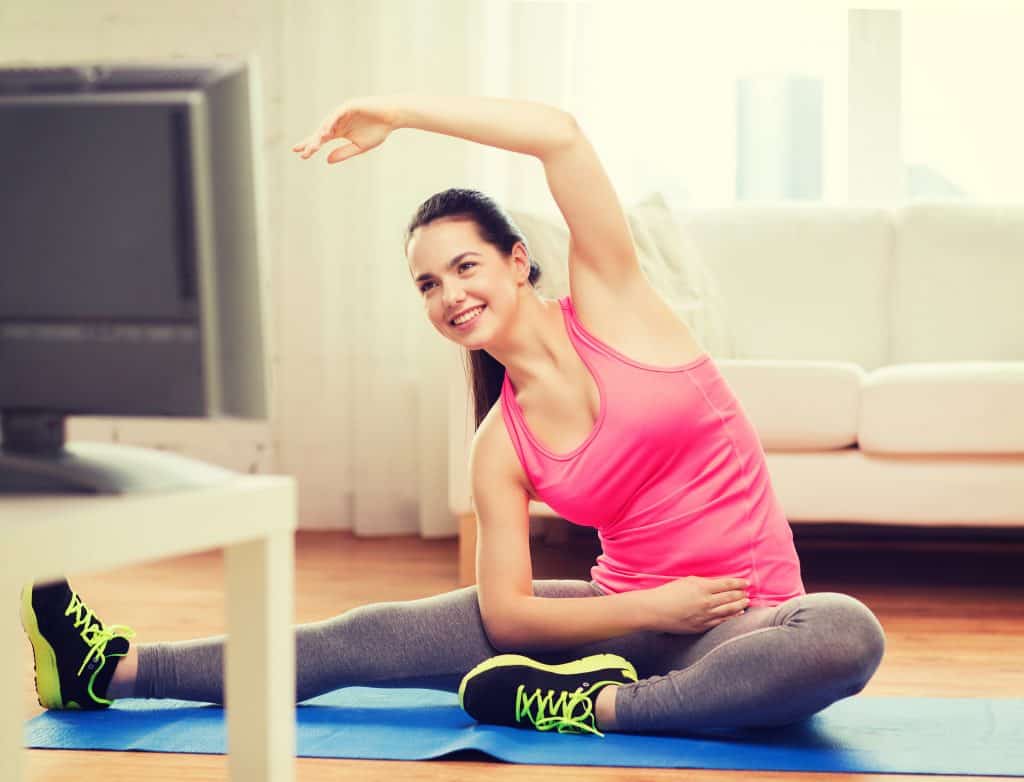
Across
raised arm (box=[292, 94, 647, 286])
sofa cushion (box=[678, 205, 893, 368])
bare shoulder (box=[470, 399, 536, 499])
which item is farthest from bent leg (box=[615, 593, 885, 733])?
sofa cushion (box=[678, 205, 893, 368])

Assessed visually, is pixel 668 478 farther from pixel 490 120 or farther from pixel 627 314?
pixel 490 120

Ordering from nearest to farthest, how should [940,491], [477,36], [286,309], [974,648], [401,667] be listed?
[401,667], [974,648], [940,491], [477,36], [286,309]

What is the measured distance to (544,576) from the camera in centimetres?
275

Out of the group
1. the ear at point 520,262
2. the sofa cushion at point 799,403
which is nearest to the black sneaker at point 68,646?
the ear at point 520,262

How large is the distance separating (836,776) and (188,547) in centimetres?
89

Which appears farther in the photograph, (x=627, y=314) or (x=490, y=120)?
(x=627, y=314)

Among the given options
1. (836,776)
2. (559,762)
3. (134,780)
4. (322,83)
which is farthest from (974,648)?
(322,83)

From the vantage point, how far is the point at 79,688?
1.69 meters

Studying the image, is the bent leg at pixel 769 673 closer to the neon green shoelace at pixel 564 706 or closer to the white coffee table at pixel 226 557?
the neon green shoelace at pixel 564 706

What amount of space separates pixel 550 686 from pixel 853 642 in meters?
0.38

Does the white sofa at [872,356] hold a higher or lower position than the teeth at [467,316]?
lower

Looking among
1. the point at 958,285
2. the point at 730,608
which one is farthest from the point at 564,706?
the point at 958,285

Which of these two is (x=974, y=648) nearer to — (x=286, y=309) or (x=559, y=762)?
(x=559, y=762)

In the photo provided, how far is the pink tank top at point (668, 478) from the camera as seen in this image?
5.28 ft
